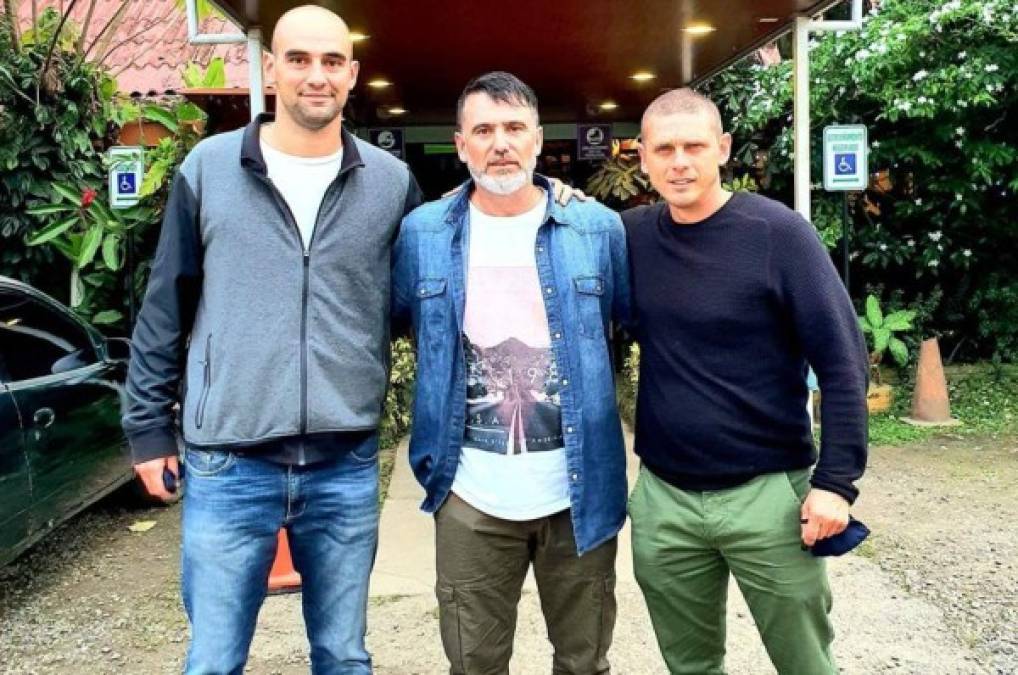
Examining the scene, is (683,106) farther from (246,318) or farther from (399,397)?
(399,397)

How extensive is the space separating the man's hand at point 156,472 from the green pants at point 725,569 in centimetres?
127

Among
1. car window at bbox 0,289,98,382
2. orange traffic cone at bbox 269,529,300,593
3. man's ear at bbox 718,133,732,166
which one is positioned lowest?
orange traffic cone at bbox 269,529,300,593

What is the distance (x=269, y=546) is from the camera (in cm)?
252

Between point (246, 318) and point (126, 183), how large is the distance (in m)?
5.67

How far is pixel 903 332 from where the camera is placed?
30.0 ft

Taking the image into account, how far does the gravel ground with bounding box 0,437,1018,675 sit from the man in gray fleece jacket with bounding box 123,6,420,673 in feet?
4.28

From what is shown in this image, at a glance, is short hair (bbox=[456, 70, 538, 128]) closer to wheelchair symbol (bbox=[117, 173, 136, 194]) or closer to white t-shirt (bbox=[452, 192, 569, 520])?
white t-shirt (bbox=[452, 192, 569, 520])

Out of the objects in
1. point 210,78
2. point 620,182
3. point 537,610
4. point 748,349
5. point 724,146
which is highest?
point 210,78

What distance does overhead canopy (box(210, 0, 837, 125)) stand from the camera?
5.74m

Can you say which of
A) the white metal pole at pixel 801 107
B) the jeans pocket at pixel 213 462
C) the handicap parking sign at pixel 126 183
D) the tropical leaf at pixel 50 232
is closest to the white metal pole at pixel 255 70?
the handicap parking sign at pixel 126 183

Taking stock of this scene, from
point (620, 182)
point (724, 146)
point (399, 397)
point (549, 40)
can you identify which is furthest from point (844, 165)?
point (724, 146)

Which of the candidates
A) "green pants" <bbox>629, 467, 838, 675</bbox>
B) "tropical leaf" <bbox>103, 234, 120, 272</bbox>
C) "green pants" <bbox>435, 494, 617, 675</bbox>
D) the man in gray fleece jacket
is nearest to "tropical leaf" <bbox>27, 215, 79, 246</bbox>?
"tropical leaf" <bbox>103, 234, 120, 272</bbox>

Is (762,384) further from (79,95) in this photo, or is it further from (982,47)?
(79,95)

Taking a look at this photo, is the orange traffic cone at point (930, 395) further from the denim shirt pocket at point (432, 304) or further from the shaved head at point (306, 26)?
the shaved head at point (306, 26)
